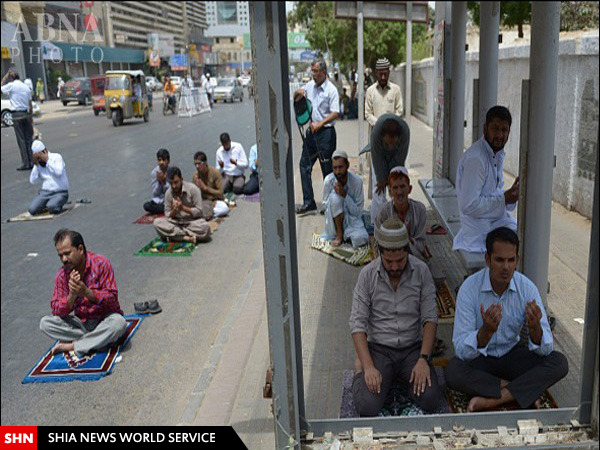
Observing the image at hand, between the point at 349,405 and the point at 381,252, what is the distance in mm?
967

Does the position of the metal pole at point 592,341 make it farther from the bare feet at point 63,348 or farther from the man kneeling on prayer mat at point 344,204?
the man kneeling on prayer mat at point 344,204

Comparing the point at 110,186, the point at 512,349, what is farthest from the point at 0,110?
the point at 512,349

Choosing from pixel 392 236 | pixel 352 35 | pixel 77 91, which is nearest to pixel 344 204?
pixel 392 236

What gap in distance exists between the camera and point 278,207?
8.71 ft

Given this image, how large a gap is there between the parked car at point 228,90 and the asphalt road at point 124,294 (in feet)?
85.9

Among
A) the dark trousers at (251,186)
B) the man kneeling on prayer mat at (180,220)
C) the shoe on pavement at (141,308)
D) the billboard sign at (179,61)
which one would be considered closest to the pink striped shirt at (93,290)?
the shoe on pavement at (141,308)

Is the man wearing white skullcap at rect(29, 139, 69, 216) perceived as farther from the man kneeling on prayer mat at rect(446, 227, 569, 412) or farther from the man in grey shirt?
the man kneeling on prayer mat at rect(446, 227, 569, 412)

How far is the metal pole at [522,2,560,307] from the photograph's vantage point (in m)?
4.43

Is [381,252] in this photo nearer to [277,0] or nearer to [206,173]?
[277,0]

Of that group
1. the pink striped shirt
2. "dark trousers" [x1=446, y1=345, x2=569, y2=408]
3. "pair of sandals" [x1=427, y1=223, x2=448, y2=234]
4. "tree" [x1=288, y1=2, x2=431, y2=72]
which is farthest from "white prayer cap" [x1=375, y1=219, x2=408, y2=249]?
"tree" [x1=288, y1=2, x2=431, y2=72]

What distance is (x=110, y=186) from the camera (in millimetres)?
12844

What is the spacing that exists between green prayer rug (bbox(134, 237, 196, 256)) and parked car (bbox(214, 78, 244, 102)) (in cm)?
3331

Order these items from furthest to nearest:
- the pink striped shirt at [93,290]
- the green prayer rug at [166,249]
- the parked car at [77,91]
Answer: the parked car at [77,91] < the green prayer rug at [166,249] < the pink striped shirt at [93,290]

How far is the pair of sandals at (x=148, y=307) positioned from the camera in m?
6.02
